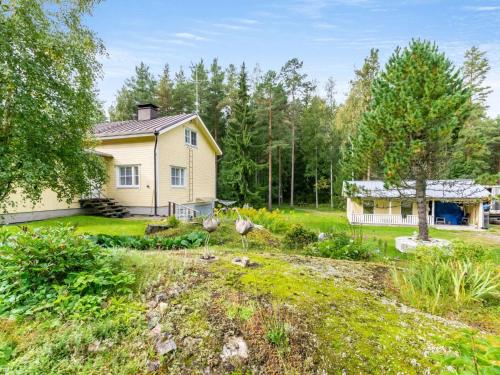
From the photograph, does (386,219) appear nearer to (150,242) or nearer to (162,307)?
(150,242)

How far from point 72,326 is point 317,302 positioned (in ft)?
5.88

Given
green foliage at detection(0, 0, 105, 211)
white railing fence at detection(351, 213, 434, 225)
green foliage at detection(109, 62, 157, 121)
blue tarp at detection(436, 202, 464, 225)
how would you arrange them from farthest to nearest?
green foliage at detection(109, 62, 157, 121)
blue tarp at detection(436, 202, 464, 225)
white railing fence at detection(351, 213, 434, 225)
green foliage at detection(0, 0, 105, 211)

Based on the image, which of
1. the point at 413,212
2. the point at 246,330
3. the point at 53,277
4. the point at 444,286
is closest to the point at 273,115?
the point at 413,212

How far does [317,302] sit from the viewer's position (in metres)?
2.00

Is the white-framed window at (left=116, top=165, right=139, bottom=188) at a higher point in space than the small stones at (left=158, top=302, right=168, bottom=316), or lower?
higher

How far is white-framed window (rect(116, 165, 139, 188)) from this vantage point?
1235 centimetres

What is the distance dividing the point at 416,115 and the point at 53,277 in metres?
7.62

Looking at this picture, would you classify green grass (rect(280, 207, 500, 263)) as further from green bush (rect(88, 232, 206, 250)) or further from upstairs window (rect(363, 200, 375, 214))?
upstairs window (rect(363, 200, 375, 214))

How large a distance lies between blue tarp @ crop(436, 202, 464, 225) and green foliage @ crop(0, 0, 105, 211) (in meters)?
20.8

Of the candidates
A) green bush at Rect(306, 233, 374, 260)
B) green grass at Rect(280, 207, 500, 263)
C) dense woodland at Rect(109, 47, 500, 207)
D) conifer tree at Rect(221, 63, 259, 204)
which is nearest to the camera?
green bush at Rect(306, 233, 374, 260)

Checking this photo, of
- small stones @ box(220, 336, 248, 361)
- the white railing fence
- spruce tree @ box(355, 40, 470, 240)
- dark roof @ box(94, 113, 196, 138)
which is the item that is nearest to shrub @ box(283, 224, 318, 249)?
spruce tree @ box(355, 40, 470, 240)

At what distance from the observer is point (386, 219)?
16.4m

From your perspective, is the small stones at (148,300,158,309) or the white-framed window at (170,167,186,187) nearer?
the small stones at (148,300,158,309)

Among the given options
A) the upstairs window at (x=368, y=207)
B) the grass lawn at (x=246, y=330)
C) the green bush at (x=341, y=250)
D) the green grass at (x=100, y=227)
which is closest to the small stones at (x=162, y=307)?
the grass lawn at (x=246, y=330)
